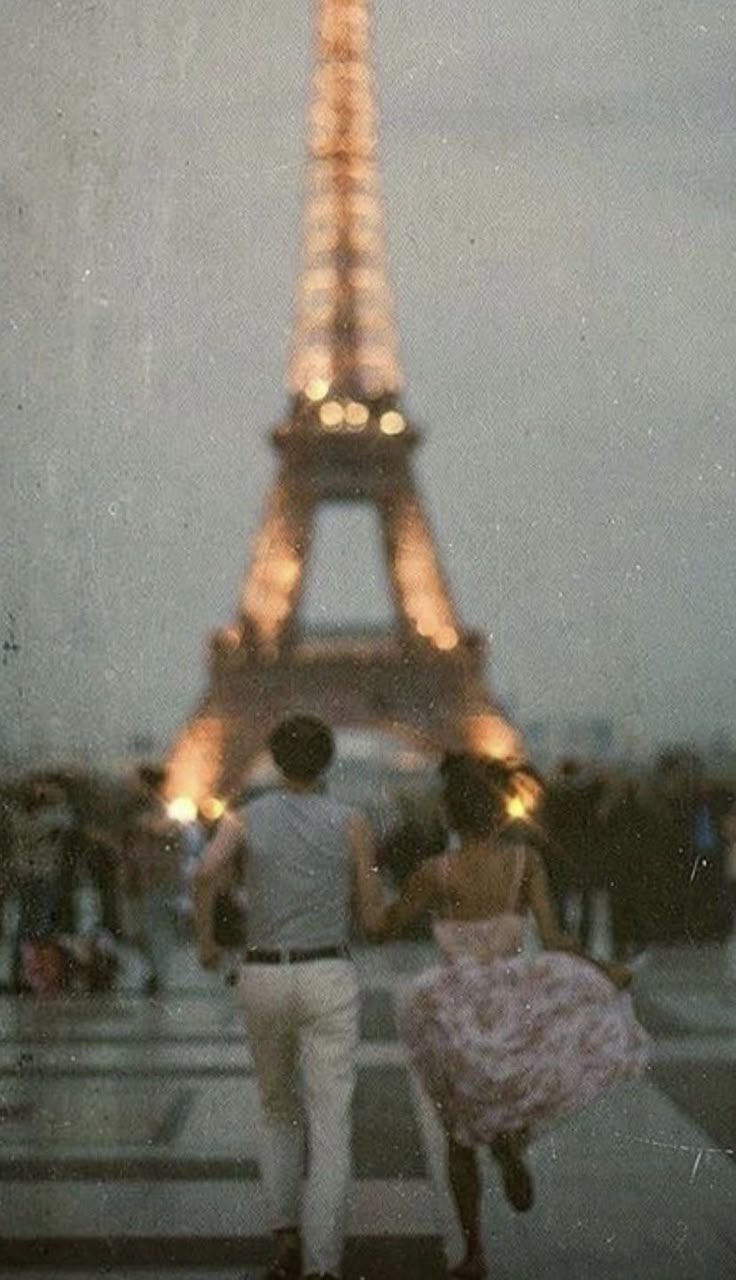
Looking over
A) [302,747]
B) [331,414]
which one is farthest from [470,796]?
[331,414]

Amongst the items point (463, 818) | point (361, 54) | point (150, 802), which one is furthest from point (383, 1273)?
point (361, 54)

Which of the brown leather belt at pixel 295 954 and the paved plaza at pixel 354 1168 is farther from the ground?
the brown leather belt at pixel 295 954

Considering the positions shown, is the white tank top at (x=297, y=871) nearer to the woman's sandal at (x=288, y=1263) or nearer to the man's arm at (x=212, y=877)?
the man's arm at (x=212, y=877)

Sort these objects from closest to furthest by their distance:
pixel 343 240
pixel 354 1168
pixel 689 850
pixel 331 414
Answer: pixel 354 1168, pixel 689 850, pixel 343 240, pixel 331 414

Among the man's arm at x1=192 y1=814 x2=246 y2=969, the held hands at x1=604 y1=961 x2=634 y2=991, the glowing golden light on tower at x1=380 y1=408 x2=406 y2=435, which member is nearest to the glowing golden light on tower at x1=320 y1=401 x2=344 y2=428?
the glowing golden light on tower at x1=380 y1=408 x2=406 y2=435

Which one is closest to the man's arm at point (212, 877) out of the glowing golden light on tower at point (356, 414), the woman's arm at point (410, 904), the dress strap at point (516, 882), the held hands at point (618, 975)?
the woman's arm at point (410, 904)

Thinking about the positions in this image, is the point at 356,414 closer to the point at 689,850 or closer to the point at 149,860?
the point at 689,850

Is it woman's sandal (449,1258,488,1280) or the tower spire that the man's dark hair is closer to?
woman's sandal (449,1258,488,1280)
